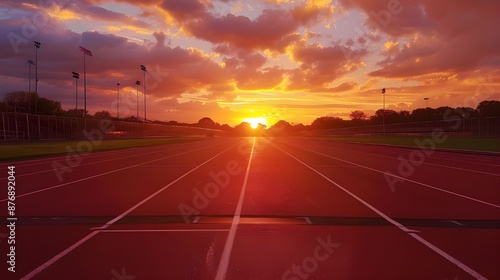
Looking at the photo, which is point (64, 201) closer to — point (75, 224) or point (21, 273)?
point (75, 224)

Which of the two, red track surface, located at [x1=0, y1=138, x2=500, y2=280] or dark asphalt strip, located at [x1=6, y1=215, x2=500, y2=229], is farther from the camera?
dark asphalt strip, located at [x1=6, y1=215, x2=500, y2=229]

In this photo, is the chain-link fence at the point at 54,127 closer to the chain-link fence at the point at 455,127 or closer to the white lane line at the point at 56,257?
the white lane line at the point at 56,257

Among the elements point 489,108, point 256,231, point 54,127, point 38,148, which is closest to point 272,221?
point 256,231

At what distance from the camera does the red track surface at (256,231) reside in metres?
5.95

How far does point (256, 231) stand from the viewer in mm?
8094

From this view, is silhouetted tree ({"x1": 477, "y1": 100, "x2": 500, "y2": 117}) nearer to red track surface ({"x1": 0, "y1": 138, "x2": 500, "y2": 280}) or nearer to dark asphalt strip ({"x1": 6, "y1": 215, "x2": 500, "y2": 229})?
red track surface ({"x1": 0, "y1": 138, "x2": 500, "y2": 280})

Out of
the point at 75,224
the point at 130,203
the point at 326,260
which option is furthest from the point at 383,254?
the point at 130,203

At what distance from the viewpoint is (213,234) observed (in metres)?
7.89

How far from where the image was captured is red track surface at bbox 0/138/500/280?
5953mm

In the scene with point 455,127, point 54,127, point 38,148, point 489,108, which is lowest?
point 38,148

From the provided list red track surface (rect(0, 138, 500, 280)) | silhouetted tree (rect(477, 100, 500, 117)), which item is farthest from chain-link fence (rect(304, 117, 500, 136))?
red track surface (rect(0, 138, 500, 280))

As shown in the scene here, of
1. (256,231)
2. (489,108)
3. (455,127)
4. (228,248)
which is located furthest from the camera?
(489,108)

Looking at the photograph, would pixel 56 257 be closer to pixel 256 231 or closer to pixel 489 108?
pixel 256 231

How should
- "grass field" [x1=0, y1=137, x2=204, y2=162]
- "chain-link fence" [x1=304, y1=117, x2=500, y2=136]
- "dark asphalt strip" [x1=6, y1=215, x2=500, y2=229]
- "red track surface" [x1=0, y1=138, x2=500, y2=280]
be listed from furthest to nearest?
"chain-link fence" [x1=304, y1=117, x2=500, y2=136] < "grass field" [x1=0, y1=137, x2=204, y2=162] < "dark asphalt strip" [x1=6, y1=215, x2=500, y2=229] < "red track surface" [x1=0, y1=138, x2=500, y2=280]
